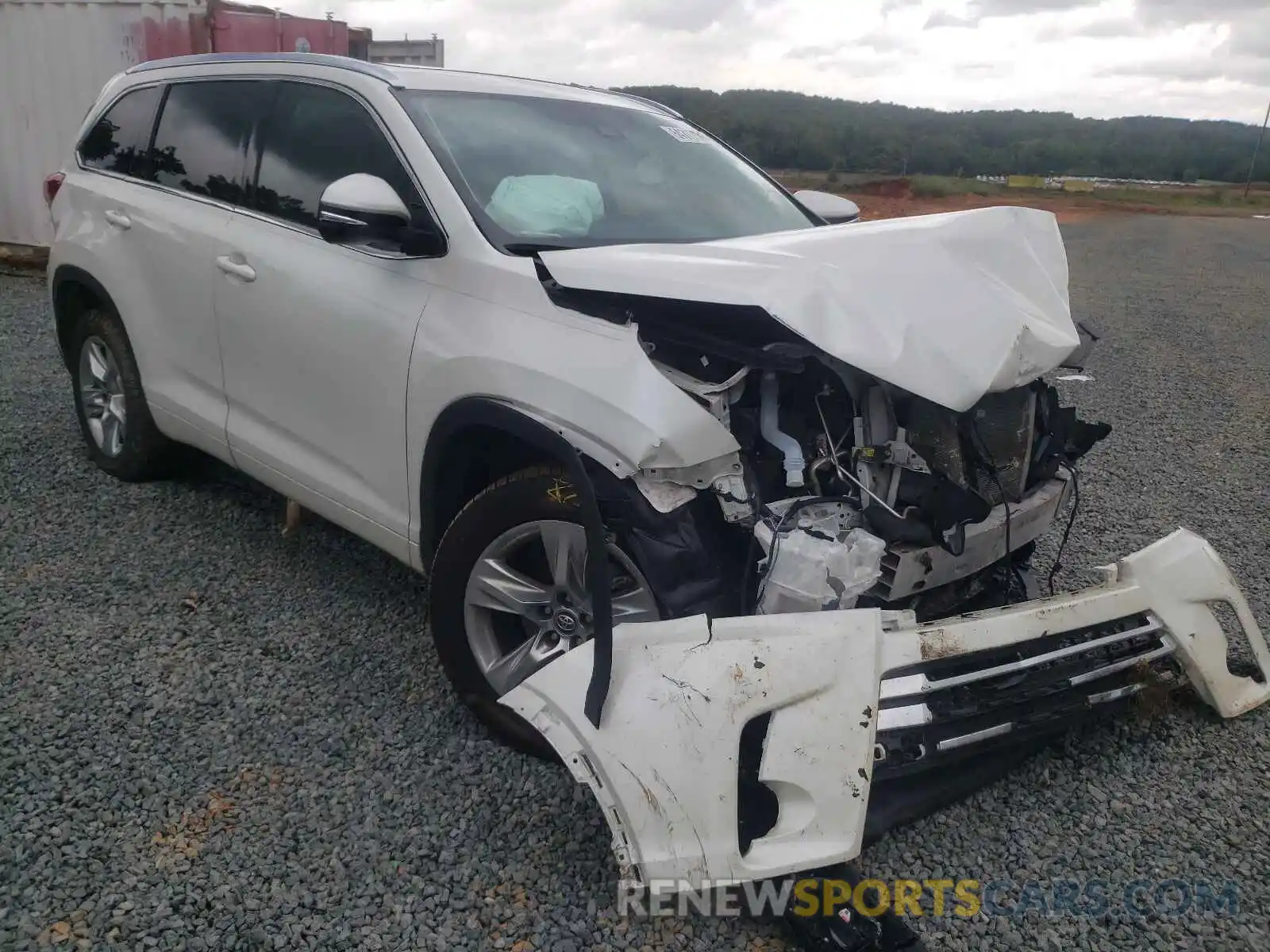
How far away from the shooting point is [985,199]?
95.7ft

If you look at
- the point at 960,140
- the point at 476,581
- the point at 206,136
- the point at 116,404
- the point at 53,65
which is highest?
the point at 206,136

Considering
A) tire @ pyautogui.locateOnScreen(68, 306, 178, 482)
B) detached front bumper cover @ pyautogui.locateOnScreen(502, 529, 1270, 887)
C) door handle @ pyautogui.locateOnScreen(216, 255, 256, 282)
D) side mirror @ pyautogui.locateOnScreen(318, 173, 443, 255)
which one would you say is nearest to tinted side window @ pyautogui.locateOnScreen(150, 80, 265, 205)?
door handle @ pyautogui.locateOnScreen(216, 255, 256, 282)

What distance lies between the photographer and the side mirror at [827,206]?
402 cm

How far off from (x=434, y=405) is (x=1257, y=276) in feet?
52.9

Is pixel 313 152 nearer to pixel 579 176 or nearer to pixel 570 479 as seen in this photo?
pixel 579 176

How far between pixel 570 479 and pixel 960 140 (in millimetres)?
56735

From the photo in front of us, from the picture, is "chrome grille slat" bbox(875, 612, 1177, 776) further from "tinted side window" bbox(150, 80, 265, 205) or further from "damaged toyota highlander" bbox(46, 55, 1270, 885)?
"tinted side window" bbox(150, 80, 265, 205)

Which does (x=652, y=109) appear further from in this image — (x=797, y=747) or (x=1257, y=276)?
(x=1257, y=276)

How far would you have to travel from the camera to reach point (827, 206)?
4.10 metres

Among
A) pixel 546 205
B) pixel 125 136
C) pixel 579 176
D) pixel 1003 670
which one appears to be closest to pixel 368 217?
pixel 546 205

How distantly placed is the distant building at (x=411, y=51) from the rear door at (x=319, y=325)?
347 inches

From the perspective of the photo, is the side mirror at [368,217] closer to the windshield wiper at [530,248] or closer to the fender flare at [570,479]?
the windshield wiper at [530,248]

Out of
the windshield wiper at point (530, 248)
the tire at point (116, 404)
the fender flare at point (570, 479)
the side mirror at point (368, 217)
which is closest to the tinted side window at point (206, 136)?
the tire at point (116, 404)

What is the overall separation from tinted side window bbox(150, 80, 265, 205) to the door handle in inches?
9.6
